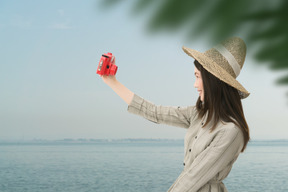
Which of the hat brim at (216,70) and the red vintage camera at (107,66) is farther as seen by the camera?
the red vintage camera at (107,66)

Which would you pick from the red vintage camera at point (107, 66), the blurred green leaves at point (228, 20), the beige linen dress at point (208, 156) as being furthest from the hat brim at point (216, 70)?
the blurred green leaves at point (228, 20)

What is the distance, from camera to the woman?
1171 millimetres

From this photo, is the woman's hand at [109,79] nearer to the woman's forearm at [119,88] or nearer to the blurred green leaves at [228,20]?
the woman's forearm at [119,88]

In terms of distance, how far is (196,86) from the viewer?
123cm

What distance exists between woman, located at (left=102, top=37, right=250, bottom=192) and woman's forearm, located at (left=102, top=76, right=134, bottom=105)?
0.80 feet

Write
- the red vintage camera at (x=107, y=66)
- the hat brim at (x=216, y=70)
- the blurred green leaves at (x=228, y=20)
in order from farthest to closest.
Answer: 1. the red vintage camera at (x=107, y=66)
2. the hat brim at (x=216, y=70)
3. the blurred green leaves at (x=228, y=20)

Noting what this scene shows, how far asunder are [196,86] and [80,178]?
25.1 m

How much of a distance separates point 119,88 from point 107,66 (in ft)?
0.31

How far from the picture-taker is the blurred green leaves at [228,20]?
0.52m

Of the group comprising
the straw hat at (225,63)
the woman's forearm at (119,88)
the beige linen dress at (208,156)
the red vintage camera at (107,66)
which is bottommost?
the beige linen dress at (208,156)

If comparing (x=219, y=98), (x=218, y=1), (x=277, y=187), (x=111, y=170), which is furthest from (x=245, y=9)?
(x=111, y=170)

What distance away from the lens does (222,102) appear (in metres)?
1.21

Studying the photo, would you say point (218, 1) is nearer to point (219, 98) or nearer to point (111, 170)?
Answer: point (219, 98)

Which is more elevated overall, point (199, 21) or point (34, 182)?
point (199, 21)
